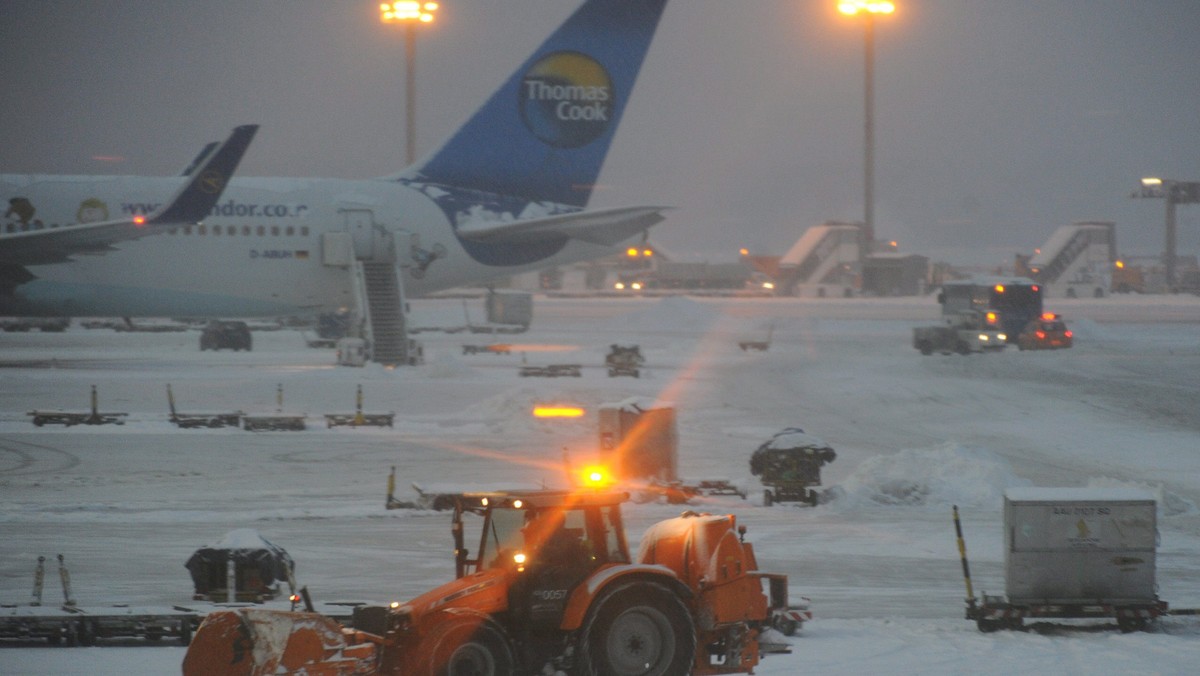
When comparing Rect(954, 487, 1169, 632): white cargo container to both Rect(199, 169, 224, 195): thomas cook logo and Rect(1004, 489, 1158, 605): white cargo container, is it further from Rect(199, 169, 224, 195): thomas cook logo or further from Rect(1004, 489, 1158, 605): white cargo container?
Rect(199, 169, 224, 195): thomas cook logo

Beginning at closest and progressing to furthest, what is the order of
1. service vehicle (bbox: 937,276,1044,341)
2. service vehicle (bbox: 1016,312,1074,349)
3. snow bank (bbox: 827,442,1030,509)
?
snow bank (bbox: 827,442,1030,509), service vehicle (bbox: 1016,312,1074,349), service vehicle (bbox: 937,276,1044,341)

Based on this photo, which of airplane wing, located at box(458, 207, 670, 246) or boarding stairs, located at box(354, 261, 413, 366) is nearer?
airplane wing, located at box(458, 207, 670, 246)

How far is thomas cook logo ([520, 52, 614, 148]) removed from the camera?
47.8 m

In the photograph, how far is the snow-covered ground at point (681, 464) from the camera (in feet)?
50.1

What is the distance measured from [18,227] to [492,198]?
15.9 meters

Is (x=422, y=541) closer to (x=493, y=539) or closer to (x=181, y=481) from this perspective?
(x=181, y=481)

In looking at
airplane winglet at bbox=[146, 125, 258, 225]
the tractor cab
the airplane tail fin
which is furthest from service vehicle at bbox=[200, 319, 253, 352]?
the tractor cab

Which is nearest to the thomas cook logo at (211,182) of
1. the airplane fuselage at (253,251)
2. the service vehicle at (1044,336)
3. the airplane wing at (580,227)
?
the airplane fuselage at (253,251)

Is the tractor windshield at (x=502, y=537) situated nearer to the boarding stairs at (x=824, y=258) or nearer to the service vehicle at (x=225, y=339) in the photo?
the service vehicle at (x=225, y=339)

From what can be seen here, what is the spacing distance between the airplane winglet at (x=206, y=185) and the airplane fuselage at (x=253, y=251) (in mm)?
3336

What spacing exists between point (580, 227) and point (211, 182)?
1275 cm

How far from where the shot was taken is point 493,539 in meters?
11.3

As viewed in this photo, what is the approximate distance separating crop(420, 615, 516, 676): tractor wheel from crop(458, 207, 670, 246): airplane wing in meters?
34.7

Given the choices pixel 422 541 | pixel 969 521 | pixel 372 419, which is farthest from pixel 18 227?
pixel 969 521
